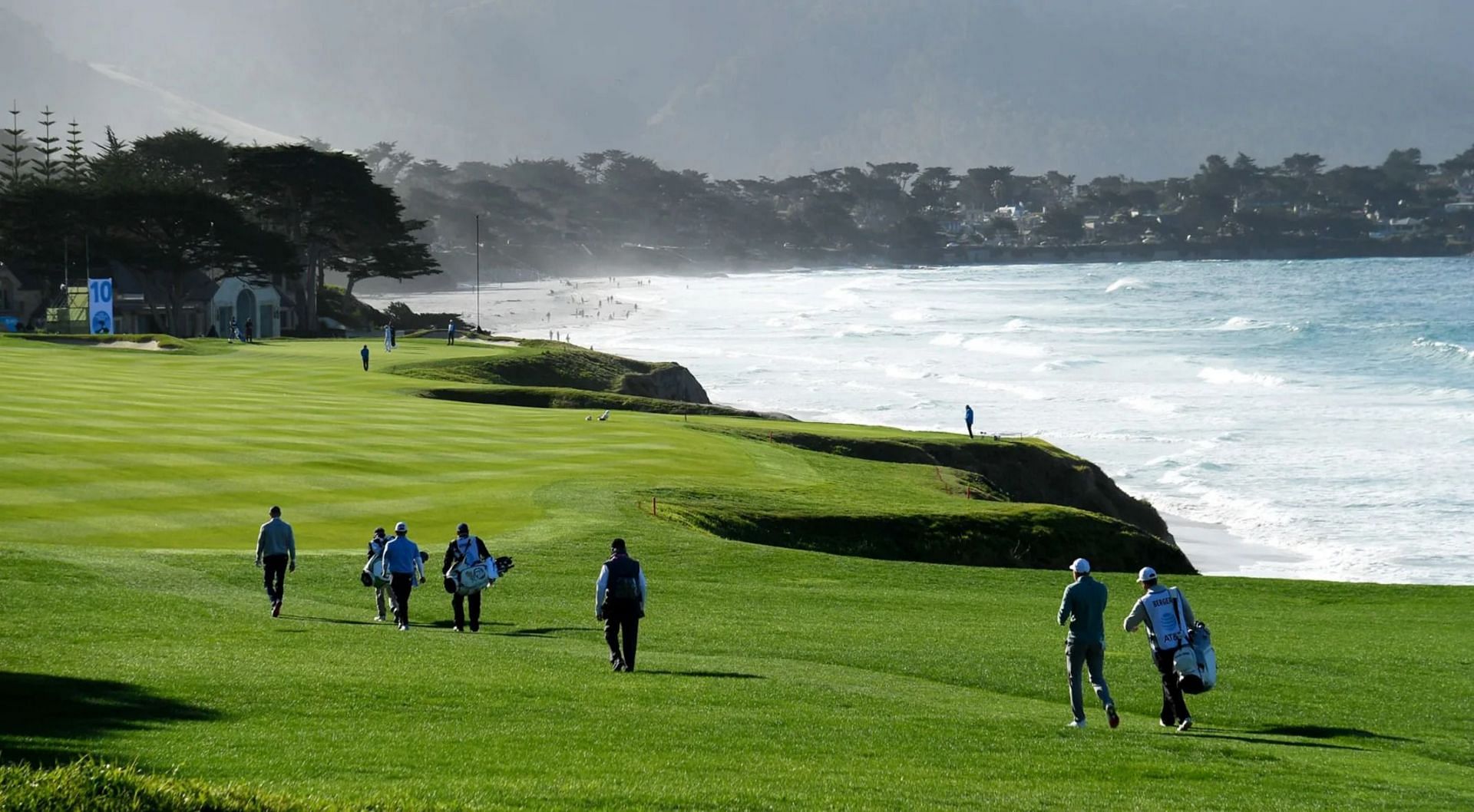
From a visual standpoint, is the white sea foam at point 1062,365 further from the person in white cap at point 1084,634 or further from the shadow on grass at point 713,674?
the person in white cap at point 1084,634

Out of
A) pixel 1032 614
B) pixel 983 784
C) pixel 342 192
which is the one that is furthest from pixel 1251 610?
pixel 342 192

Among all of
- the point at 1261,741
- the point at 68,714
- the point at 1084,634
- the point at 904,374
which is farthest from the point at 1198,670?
the point at 904,374

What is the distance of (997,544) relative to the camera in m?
31.2

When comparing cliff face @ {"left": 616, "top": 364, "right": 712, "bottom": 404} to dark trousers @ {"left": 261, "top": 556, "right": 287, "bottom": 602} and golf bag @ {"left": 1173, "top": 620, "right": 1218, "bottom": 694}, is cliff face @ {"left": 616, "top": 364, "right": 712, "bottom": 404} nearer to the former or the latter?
dark trousers @ {"left": 261, "top": 556, "right": 287, "bottom": 602}

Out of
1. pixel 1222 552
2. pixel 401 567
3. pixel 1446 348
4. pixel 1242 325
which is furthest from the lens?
pixel 1242 325

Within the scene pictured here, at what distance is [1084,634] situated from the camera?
1512 centimetres

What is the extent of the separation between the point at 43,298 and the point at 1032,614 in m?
87.3

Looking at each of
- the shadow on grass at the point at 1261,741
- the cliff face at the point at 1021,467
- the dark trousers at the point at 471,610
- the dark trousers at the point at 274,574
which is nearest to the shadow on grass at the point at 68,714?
the dark trousers at the point at 274,574

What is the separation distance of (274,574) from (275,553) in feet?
0.91

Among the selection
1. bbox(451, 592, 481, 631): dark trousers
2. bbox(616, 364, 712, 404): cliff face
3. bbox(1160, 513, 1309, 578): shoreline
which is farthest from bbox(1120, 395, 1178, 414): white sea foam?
bbox(451, 592, 481, 631): dark trousers

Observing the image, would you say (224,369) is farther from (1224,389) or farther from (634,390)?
(1224,389)

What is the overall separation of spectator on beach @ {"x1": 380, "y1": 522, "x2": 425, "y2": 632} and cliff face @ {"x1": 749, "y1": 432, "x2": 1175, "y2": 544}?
24218 mm

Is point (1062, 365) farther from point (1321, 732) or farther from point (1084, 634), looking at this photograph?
point (1084, 634)

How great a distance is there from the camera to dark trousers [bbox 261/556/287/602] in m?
20.0
